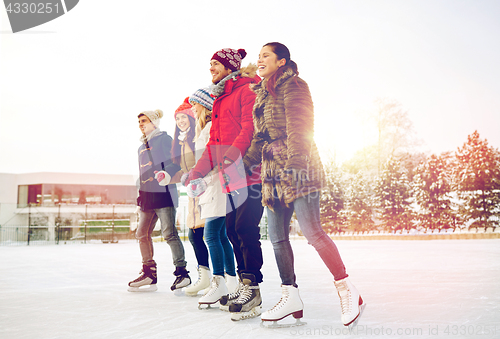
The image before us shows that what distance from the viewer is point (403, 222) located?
1962 cm

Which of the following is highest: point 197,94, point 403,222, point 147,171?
point 197,94

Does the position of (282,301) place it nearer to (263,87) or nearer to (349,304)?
(349,304)

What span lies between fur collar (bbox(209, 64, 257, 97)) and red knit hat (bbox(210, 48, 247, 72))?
0.08m

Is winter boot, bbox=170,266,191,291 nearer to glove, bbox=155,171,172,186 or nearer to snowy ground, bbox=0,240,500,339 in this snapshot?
snowy ground, bbox=0,240,500,339

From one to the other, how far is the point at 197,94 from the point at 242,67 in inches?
18.8

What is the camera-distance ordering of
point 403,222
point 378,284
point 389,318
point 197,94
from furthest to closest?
point 403,222
point 378,284
point 197,94
point 389,318

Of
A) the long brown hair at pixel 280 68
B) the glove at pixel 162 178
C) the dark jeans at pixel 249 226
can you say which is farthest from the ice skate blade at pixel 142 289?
the long brown hair at pixel 280 68

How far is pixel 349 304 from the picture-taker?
217 centimetres

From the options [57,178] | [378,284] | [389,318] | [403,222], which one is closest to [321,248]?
[389,318]

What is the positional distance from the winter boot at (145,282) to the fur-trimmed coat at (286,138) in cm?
187

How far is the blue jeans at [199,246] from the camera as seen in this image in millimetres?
3502

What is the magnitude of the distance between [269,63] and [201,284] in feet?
6.35

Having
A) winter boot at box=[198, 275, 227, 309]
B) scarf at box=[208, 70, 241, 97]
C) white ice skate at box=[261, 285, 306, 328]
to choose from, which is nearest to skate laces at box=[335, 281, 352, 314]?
A: white ice skate at box=[261, 285, 306, 328]

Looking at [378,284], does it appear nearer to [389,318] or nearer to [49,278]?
[389,318]
